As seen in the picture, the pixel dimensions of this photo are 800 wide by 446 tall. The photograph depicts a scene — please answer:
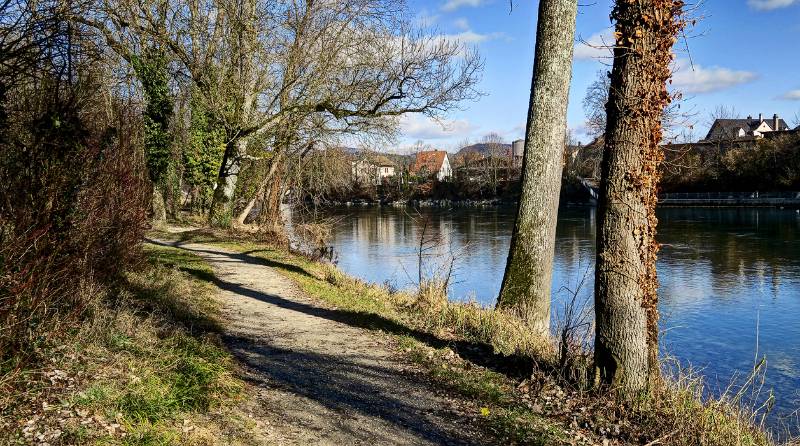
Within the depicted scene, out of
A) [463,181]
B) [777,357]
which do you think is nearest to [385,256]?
[777,357]

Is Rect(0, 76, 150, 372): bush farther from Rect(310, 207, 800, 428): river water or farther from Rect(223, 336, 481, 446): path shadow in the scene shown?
Rect(310, 207, 800, 428): river water

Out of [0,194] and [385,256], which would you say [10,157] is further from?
[385,256]

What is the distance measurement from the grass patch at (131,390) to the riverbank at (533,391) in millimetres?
2177

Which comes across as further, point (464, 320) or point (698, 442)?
point (464, 320)

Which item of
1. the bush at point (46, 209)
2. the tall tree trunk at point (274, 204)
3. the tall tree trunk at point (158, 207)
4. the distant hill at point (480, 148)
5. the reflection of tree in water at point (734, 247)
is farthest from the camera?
the distant hill at point (480, 148)

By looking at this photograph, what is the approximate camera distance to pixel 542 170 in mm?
8180

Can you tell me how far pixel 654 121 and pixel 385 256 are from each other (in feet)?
60.3

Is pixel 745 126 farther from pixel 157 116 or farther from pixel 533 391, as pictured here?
pixel 533 391

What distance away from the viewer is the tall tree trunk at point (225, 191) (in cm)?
1931

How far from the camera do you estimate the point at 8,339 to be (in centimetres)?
436

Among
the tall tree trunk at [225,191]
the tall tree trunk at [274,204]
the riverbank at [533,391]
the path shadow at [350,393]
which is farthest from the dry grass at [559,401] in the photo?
the tall tree trunk at [274,204]

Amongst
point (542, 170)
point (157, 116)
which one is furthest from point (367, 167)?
point (542, 170)

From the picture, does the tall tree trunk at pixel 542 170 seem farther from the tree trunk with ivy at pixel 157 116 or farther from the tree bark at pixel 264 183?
the tree trunk with ivy at pixel 157 116

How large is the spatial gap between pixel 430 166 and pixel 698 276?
66.5 meters
